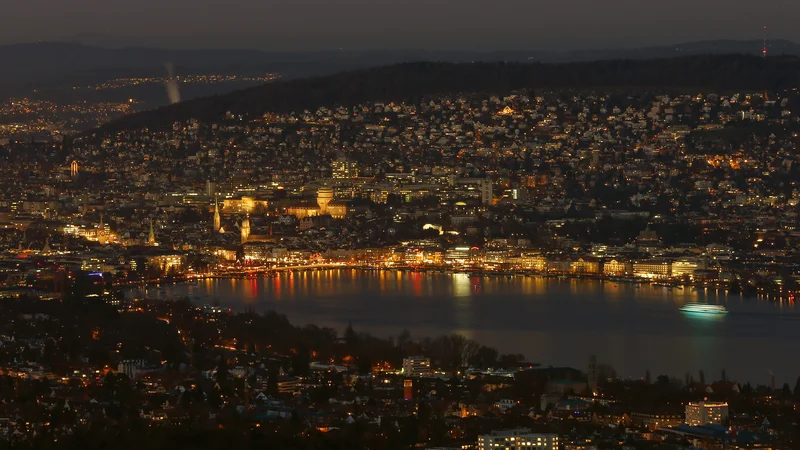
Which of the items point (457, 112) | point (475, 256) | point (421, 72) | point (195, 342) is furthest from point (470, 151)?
point (195, 342)

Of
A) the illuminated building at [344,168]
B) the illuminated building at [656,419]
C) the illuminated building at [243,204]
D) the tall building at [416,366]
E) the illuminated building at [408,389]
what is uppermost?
the illuminated building at [344,168]

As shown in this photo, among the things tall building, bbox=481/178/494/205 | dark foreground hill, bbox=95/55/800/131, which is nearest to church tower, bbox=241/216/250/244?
tall building, bbox=481/178/494/205

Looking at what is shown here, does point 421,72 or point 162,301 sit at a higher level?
point 421,72

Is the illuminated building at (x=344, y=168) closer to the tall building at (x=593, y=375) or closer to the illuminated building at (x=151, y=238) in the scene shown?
the illuminated building at (x=151, y=238)

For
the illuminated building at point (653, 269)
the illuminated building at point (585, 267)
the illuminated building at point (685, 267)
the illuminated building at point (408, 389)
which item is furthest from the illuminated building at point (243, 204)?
the illuminated building at point (408, 389)

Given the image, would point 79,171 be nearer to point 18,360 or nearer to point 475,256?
point 475,256

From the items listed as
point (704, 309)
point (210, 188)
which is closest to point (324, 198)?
point (210, 188)

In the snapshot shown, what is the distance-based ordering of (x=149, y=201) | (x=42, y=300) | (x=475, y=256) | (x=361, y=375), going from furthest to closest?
(x=149, y=201) → (x=475, y=256) → (x=42, y=300) → (x=361, y=375)
